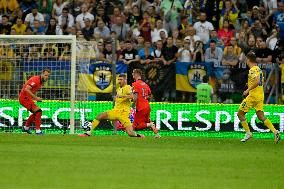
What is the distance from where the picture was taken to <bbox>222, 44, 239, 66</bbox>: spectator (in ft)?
100

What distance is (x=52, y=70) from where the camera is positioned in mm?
29750

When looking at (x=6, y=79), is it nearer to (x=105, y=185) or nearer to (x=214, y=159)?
(x=214, y=159)

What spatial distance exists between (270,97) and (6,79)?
7776 millimetres

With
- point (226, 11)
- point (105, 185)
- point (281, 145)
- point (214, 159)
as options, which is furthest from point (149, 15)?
point (105, 185)

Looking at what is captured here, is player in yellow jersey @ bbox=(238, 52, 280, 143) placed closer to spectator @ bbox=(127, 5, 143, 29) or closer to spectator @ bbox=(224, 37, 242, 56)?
spectator @ bbox=(224, 37, 242, 56)

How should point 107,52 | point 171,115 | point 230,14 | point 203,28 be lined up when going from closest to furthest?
point 171,115
point 107,52
point 203,28
point 230,14

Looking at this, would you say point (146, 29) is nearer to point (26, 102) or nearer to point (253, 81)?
point (26, 102)

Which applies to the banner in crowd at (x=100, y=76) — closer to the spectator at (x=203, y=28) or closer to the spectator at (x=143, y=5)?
the spectator at (x=203, y=28)

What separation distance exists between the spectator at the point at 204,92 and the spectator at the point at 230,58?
2.99 ft

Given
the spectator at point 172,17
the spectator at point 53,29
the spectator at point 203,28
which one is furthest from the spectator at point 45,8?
the spectator at point 203,28

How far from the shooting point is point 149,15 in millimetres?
34125

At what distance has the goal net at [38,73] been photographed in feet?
97.2

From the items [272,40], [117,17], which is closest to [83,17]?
[117,17]

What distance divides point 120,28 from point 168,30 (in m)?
1.60
